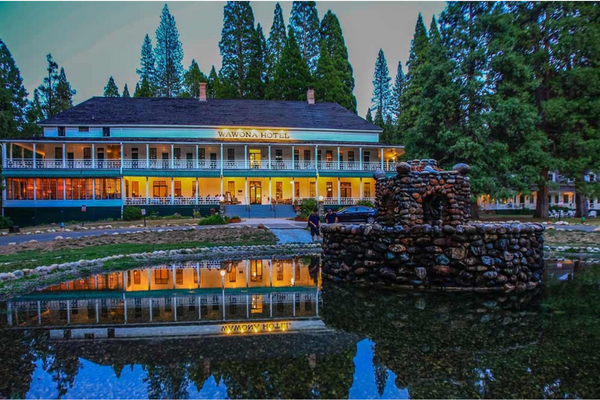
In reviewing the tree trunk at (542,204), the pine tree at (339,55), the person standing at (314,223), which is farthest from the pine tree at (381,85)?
the person standing at (314,223)

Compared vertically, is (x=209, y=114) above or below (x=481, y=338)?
above

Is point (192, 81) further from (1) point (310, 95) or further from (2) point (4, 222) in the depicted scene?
(2) point (4, 222)

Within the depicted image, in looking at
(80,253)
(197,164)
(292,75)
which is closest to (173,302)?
(80,253)

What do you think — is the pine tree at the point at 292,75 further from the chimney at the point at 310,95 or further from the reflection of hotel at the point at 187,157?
the reflection of hotel at the point at 187,157

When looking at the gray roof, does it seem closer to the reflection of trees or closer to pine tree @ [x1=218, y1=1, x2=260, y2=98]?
pine tree @ [x1=218, y1=1, x2=260, y2=98]

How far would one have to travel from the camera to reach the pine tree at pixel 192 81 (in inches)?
2398

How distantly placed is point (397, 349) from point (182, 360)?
8.52 feet

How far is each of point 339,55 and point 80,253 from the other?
49562 millimetres

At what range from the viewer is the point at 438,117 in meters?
27.3

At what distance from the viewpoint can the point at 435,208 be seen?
9.89 meters

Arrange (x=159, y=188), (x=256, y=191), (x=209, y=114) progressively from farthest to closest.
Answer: (x=209, y=114), (x=256, y=191), (x=159, y=188)

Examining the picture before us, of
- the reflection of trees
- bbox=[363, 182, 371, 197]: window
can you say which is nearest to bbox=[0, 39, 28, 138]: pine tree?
bbox=[363, 182, 371, 197]: window

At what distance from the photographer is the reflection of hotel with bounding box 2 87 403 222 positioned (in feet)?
101

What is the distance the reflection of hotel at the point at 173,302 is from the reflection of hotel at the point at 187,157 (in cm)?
2302
